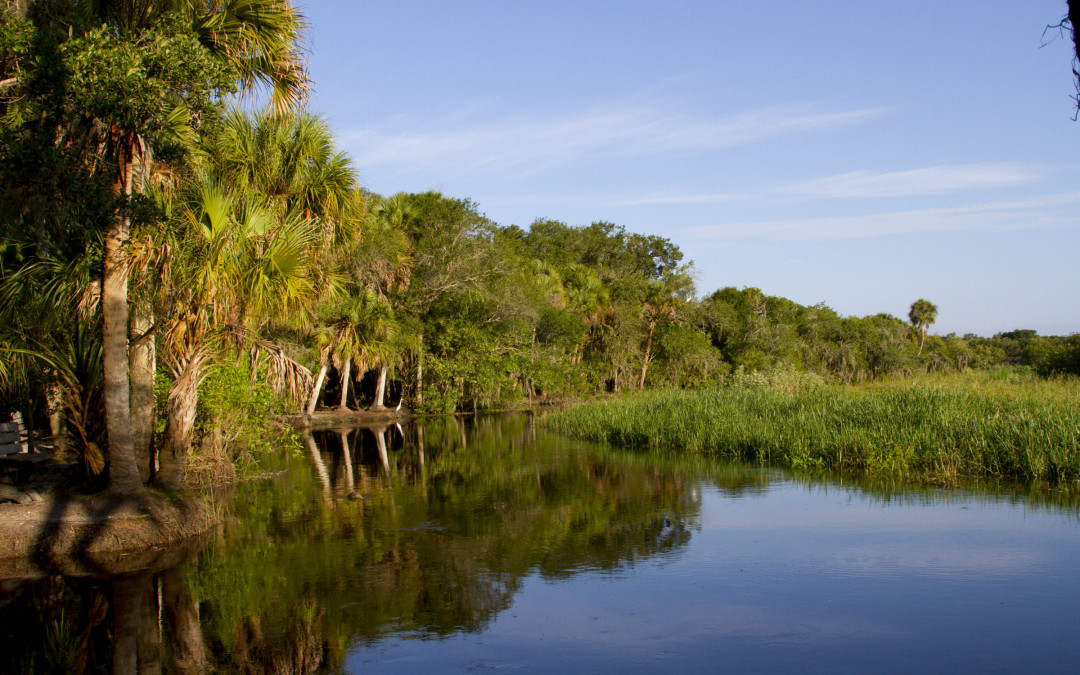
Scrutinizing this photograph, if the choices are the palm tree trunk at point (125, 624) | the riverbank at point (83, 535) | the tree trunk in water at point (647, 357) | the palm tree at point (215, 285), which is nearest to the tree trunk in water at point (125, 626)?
the palm tree trunk at point (125, 624)

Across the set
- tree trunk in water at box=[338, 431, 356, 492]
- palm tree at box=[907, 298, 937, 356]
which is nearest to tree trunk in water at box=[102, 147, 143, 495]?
tree trunk in water at box=[338, 431, 356, 492]

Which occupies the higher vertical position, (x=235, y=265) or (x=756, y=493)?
(x=235, y=265)

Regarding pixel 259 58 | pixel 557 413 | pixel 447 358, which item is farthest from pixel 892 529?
pixel 447 358

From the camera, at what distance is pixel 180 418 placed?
1209 centimetres

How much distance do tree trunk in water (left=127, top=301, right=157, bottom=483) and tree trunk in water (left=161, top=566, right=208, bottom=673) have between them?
9.49ft

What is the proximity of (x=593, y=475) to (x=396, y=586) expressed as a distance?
28.9ft

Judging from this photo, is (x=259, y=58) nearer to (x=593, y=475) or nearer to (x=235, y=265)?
(x=235, y=265)

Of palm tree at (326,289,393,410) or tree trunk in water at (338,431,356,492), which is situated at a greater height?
palm tree at (326,289,393,410)

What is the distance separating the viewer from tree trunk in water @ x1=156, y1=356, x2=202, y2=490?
11.9 meters

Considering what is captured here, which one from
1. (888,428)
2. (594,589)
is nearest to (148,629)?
(594,589)

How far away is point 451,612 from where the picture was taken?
776 cm

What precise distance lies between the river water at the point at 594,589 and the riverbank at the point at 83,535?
0.45m

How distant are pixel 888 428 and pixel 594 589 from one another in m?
10.0

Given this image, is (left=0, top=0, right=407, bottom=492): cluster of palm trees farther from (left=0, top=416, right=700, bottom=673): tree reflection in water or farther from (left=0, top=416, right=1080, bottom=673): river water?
(left=0, top=416, right=1080, bottom=673): river water
